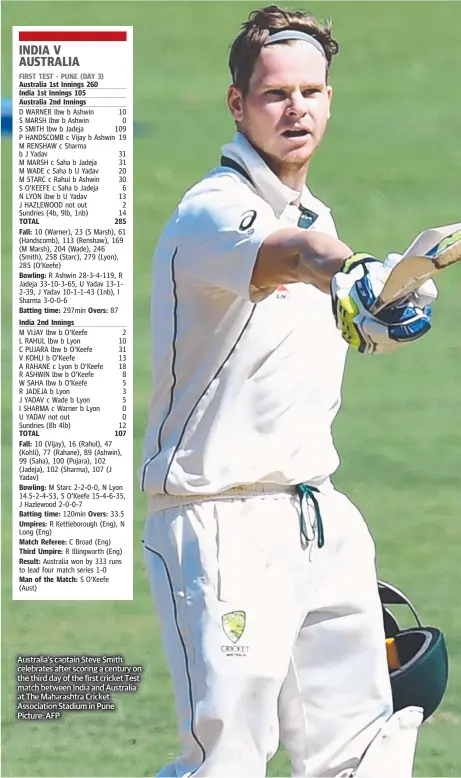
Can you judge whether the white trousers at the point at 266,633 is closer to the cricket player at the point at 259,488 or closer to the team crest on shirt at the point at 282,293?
the cricket player at the point at 259,488

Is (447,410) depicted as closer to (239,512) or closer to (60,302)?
(60,302)

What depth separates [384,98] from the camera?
10.4 metres

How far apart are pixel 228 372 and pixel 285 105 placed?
25.8 inches

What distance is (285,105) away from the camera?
420 centimetres

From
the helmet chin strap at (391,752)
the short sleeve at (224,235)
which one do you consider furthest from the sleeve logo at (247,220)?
the helmet chin strap at (391,752)

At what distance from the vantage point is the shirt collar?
4.17 metres

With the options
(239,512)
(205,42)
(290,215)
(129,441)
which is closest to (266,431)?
(239,512)

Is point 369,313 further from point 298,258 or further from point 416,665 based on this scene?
point 416,665

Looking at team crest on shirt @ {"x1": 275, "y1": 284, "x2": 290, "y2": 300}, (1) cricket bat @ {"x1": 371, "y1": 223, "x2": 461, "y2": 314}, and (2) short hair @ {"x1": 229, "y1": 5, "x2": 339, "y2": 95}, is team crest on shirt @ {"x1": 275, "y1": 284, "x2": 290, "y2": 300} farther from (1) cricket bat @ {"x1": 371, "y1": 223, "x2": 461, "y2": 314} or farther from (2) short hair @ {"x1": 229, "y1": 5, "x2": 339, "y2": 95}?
(1) cricket bat @ {"x1": 371, "y1": 223, "x2": 461, "y2": 314}

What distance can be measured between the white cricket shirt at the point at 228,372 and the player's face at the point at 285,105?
0.06 meters

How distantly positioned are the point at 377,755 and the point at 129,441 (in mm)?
1439

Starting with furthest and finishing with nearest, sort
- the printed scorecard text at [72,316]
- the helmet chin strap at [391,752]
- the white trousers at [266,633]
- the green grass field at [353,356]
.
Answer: the green grass field at [353,356], the printed scorecard text at [72,316], the helmet chin strap at [391,752], the white trousers at [266,633]

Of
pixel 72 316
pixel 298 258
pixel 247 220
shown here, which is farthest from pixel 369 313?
pixel 72 316

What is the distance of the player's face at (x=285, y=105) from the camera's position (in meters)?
4.20
